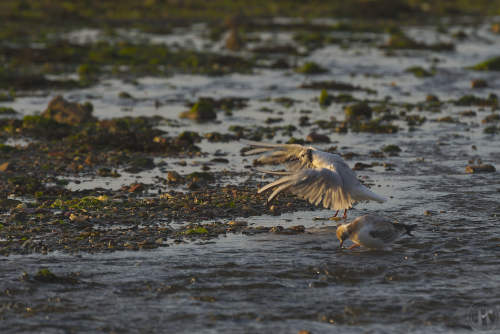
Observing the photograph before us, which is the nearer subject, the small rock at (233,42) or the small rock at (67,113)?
the small rock at (67,113)

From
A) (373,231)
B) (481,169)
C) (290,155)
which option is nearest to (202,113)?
(481,169)

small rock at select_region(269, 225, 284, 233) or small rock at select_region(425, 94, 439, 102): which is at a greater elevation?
small rock at select_region(425, 94, 439, 102)

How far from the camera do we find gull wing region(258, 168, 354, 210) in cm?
1009

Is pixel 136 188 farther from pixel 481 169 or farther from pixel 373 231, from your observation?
pixel 481 169

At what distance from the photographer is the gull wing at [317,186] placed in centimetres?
1009

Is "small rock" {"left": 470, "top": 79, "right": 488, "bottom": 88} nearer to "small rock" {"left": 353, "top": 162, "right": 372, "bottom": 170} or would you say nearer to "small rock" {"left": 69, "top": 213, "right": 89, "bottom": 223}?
"small rock" {"left": 353, "top": 162, "right": 372, "bottom": 170}

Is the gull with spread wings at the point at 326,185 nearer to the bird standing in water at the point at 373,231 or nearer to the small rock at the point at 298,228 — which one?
the small rock at the point at 298,228

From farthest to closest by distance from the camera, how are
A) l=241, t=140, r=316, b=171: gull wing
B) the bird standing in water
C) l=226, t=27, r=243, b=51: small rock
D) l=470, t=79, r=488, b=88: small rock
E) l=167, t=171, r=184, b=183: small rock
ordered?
l=226, t=27, r=243, b=51: small rock, l=470, t=79, r=488, b=88: small rock, l=167, t=171, r=184, b=183: small rock, l=241, t=140, r=316, b=171: gull wing, the bird standing in water

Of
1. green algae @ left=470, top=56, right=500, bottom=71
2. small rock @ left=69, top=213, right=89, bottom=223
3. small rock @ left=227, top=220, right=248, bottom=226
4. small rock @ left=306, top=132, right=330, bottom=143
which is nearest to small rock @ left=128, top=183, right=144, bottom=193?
small rock @ left=69, top=213, right=89, bottom=223

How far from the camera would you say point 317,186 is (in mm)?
10172

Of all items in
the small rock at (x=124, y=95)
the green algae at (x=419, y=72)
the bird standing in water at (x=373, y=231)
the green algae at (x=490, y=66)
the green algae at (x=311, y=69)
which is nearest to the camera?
the bird standing in water at (x=373, y=231)

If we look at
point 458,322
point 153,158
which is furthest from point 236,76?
point 458,322

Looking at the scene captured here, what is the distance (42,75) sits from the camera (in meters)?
25.2

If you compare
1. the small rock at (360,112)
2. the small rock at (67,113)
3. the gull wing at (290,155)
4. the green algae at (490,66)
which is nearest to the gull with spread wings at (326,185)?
the gull wing at (290,155)
